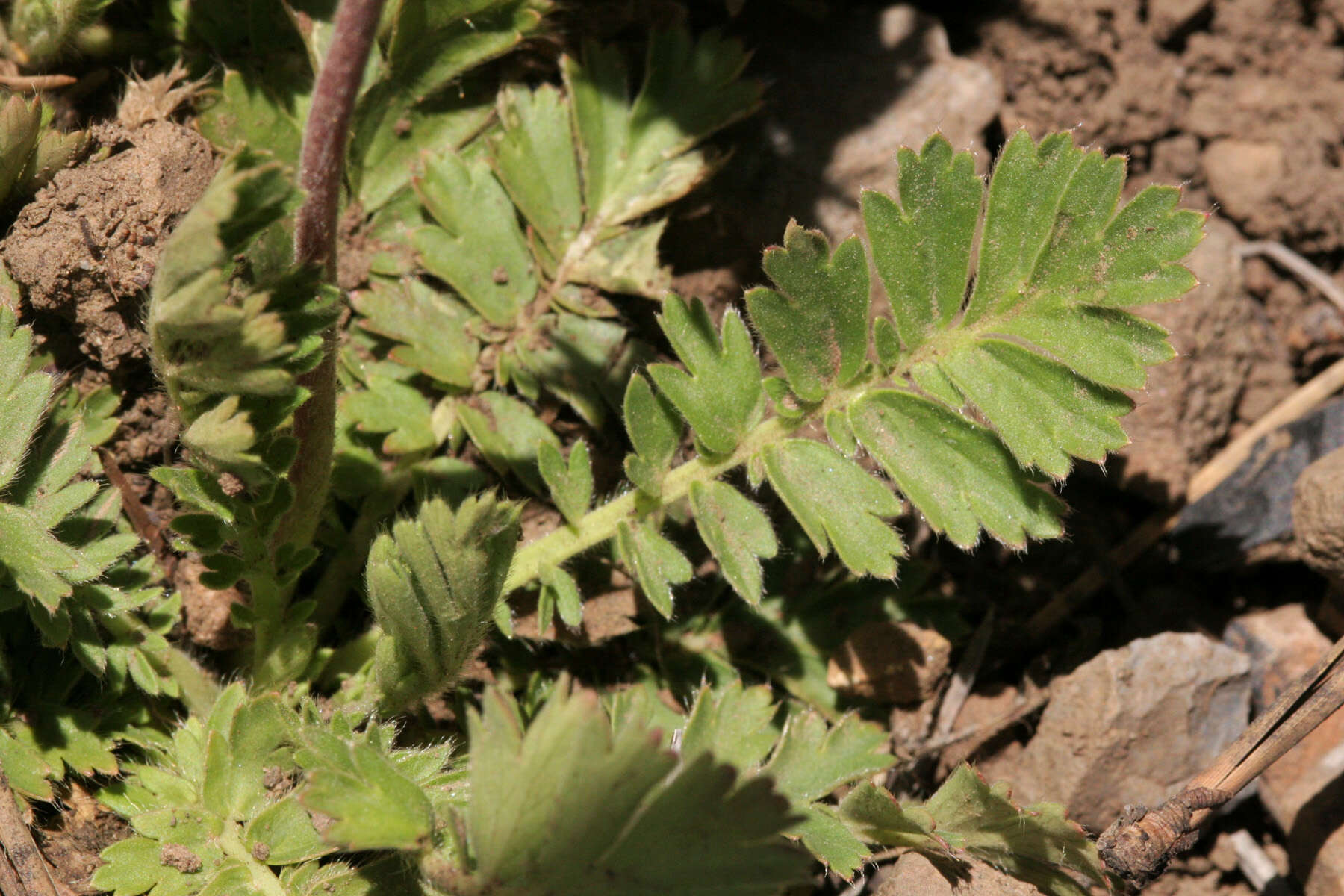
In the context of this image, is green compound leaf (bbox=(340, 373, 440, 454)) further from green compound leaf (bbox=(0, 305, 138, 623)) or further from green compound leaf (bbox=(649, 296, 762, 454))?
green compound leaf (bbox=(649, 296, 762, 454))

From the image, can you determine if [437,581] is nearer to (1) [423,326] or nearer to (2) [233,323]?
(2) [233,323]

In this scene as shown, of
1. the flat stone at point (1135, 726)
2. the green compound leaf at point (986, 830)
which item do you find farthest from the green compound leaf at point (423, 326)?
the flat stone at point (1135, 726)

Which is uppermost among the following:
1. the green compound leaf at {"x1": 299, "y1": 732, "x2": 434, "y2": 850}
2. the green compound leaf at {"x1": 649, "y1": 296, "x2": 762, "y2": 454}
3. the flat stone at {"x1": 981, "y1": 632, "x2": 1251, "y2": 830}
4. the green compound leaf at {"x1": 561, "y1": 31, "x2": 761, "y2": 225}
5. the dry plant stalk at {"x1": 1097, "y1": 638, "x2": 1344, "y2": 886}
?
the green compound leaf at {"x1": 561, "y1": 31, "x2": 761, "y2": 225}

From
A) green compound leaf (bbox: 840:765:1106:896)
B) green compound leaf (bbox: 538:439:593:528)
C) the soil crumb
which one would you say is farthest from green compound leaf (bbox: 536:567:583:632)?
the soil crumb

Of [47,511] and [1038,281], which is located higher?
[47,511]

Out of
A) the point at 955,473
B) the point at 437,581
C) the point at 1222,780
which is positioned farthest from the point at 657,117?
the point at 1222,780

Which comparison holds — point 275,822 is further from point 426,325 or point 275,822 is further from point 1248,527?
point 1248,527

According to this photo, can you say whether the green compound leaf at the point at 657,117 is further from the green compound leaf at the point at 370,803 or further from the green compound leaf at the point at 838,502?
the green compound leaf at the point at 370,803
